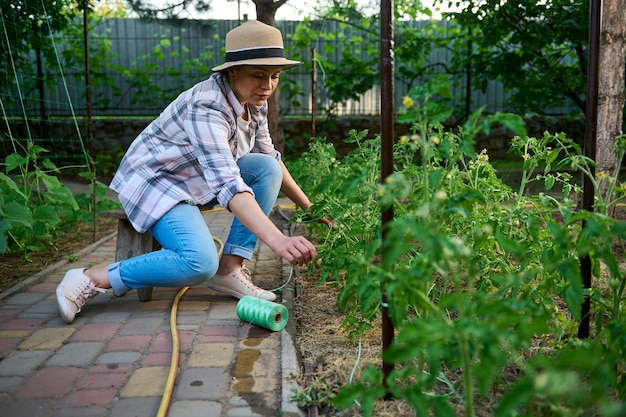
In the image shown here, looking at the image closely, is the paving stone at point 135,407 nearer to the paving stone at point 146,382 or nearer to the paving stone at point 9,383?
the paving stone at point 146,382

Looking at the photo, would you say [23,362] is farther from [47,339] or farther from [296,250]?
[296,250]

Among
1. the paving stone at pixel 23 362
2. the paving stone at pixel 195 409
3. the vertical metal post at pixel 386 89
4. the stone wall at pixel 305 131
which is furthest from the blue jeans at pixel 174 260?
the stone wall at pixel 305 131

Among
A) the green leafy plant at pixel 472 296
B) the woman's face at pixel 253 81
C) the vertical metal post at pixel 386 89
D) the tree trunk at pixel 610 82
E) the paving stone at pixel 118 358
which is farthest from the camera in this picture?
the tree trunk at pixel 610 82

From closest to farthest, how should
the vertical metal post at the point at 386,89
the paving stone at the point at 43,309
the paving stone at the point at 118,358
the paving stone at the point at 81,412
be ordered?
1. the vertical metal post at the point at 386,89
2. the paving stone at the point at 81,412
3. the paving stone at the point at 118,358
4. the paving stone at the point at 43,309

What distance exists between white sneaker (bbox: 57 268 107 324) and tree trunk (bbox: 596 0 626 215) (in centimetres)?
285

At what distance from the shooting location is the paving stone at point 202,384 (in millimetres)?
2008

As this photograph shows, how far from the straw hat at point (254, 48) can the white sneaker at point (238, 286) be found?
0.99 meters

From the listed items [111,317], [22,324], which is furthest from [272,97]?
[22,324]

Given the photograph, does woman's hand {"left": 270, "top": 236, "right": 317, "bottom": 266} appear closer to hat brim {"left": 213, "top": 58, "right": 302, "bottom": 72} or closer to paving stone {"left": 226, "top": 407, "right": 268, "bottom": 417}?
paving stone {"left": 226, "top": 407, "right": 268, "bottom": 417}

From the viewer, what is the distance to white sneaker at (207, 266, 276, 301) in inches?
116

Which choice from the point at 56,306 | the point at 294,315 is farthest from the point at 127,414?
the point at 56,306

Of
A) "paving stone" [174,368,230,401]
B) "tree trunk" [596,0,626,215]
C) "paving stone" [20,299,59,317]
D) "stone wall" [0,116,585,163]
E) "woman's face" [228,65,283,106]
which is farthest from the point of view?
"stone wall" [0,116,585,163]

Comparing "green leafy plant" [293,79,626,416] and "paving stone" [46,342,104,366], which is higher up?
"green leafy plant" [293,79,626,416]

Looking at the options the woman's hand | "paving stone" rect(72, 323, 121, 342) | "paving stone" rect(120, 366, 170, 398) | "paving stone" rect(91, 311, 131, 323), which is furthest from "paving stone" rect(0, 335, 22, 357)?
the woman's hand
